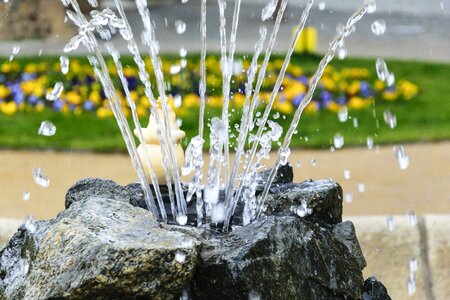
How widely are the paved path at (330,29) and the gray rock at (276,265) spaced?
6122mm

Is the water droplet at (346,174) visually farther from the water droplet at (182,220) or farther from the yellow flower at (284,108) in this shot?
the water droplet at (182,220)

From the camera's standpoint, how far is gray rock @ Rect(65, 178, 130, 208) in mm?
2795

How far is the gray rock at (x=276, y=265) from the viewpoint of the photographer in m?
2.24

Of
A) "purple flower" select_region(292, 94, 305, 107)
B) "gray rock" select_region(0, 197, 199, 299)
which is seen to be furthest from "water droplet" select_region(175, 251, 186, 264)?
"purple flower" select_region(292, 94, 305, 107)

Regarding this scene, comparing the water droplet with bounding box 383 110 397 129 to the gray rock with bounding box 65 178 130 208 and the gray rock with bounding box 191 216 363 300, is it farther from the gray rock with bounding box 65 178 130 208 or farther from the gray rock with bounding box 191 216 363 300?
the gray rock with bounding box 191 216 363 300

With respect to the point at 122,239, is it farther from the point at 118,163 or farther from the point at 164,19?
the point at 164,19

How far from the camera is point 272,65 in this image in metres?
7.40

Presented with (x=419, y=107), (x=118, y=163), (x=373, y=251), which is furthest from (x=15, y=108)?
(x=373, y=251)

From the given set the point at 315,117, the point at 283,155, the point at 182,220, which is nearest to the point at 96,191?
the point at 182,220

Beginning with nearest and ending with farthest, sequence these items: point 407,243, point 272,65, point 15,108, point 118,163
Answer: point 407,243, point 118,163, point 15,108, point 272,65

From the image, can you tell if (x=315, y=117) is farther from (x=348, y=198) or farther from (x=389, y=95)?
(x=348, y=198)

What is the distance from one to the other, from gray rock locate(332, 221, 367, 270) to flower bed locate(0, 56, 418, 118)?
378cm

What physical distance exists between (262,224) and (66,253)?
458mm

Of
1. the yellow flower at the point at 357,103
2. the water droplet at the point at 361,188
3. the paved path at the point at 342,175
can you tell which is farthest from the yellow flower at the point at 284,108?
the water droplet at the point at 361,188
